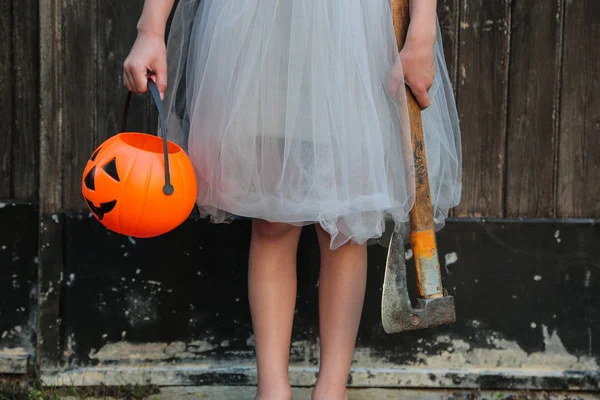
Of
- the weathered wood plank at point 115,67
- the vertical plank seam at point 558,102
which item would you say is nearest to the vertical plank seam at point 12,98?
the weathered wood plank at point 115,67

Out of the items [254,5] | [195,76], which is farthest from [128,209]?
[254,5]

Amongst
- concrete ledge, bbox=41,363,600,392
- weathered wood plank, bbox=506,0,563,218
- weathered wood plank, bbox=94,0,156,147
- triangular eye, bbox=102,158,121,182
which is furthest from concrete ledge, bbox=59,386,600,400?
triangular eye, bbox=102,158,121,182

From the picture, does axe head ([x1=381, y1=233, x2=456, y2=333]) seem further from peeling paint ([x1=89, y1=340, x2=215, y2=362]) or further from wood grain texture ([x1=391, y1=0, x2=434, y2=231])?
peeling paint ([x1=89, y1=340, x2=215, y2=362])

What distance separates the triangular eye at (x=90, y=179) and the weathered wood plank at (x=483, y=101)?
1.06 metres

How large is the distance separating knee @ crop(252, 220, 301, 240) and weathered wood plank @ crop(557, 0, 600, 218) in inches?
33.6

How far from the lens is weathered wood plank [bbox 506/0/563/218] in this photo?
6.46ft

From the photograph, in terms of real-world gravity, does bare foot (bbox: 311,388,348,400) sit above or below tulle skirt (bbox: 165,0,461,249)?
below

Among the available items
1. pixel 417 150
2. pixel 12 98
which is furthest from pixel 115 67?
pixel 417 150

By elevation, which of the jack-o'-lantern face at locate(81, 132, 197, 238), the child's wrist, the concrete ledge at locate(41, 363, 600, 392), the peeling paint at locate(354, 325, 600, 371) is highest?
the child's wrist

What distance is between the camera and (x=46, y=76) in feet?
6.28

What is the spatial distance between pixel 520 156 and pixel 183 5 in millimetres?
996

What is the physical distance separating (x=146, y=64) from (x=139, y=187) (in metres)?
0.29

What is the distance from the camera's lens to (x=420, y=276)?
155 cm

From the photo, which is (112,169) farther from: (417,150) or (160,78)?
(417,150)
